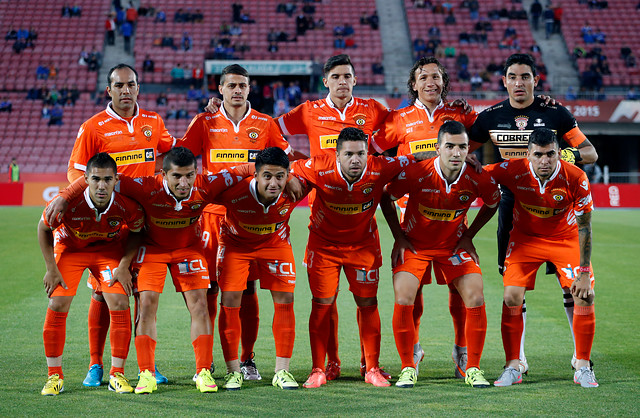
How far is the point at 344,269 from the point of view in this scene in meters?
5.55

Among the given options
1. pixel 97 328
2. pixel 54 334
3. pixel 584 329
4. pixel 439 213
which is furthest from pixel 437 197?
pixel 54 334

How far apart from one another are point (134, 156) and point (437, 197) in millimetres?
2529

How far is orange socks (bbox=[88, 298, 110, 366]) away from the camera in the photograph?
5441mm

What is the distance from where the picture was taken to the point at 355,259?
18.3 ft

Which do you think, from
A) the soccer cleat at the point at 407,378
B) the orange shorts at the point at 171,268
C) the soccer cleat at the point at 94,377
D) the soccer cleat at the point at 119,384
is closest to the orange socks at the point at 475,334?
the soccer cleat at the point at 407,378

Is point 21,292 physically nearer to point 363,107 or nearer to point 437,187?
point 363,107

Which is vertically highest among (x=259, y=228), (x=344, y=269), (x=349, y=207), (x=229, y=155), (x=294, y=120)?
(x=294, y=120)

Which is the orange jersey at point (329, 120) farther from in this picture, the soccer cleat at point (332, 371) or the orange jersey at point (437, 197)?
the soccer cleat at point (332, 371)

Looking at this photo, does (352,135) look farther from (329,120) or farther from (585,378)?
(585,378)

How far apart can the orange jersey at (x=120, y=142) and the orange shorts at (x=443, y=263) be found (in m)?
2.32

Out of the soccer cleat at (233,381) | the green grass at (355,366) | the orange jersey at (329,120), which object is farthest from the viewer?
the orange jersey at (329,120)

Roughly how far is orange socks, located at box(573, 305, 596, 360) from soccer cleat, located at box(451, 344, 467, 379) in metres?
0.86

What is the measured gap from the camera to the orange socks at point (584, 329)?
5340 millimetres

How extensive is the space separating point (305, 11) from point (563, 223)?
29.8 metres
